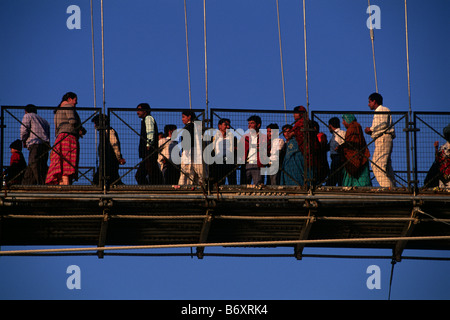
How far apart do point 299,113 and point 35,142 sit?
6.02 meters

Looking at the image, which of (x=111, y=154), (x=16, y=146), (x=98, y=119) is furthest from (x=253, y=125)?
(x=16, y=146)

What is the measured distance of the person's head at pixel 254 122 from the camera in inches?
1105

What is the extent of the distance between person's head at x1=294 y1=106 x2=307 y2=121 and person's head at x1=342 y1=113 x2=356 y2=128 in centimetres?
96

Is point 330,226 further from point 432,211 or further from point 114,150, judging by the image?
point 114,150

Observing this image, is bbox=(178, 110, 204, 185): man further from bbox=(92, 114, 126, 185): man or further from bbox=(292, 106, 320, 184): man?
bbox=(292, 106, 320, 184): man

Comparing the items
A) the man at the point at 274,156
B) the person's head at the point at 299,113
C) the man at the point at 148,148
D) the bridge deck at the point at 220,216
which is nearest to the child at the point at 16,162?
the bridge deck at the point at 220,216

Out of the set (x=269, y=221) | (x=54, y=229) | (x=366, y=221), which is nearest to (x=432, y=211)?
(x=366, y=221)

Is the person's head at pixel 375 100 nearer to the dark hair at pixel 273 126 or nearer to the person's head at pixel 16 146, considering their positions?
the dark hair at pixel 273 126

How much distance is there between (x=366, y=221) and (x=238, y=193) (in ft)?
10.2

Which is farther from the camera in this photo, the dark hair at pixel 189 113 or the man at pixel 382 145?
the man at pixel 382 145

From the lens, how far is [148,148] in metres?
28.0

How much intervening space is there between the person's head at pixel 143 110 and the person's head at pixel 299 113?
11.0ft

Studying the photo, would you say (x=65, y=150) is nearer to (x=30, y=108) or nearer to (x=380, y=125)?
(x=30, y=108)

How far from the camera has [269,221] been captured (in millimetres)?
27984
